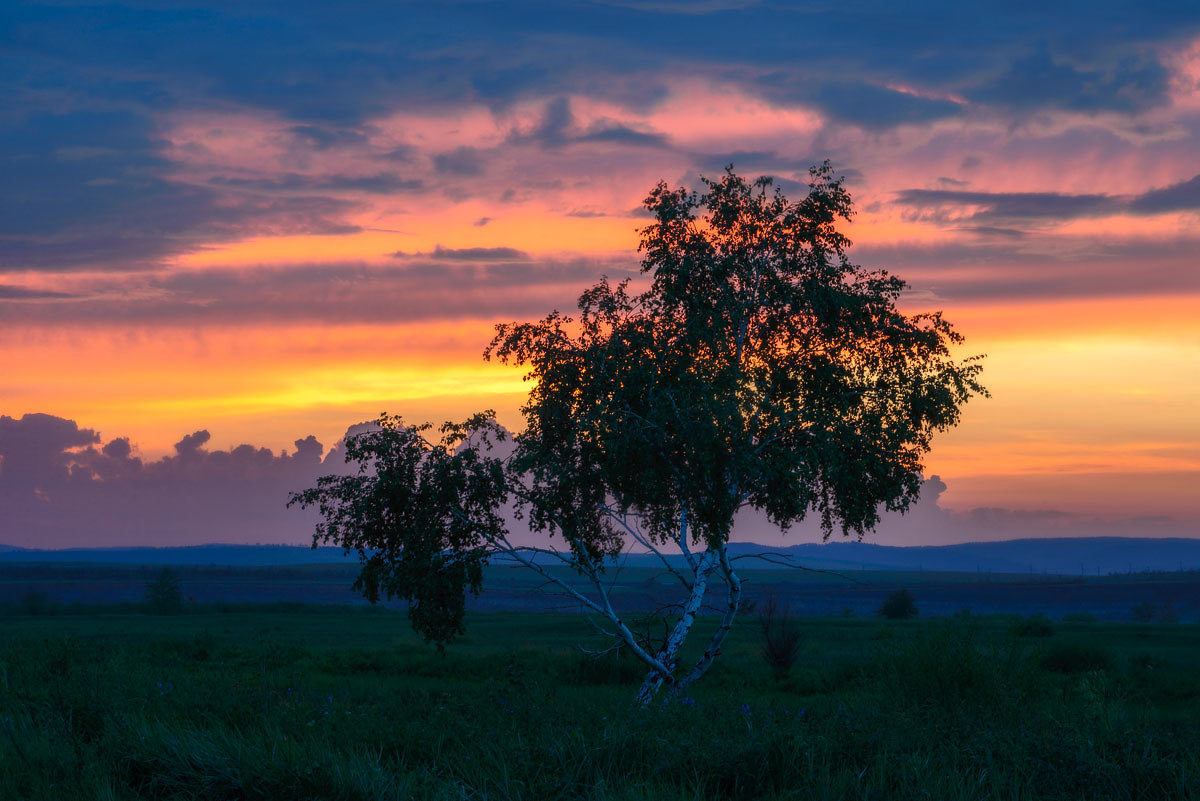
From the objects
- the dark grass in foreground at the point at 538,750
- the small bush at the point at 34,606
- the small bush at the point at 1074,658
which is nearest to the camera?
the dark grass in foreground at the point at 538,750

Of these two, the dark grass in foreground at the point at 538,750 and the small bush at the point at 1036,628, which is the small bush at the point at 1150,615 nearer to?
the small bush at the point at 1036,628

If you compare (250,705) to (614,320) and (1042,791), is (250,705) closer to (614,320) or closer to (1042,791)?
(1042,791)

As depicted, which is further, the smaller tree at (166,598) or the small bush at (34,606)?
the smaller tree at (166,598)

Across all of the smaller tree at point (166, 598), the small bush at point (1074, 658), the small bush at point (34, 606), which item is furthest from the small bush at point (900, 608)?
the small bush at point (34, 606)

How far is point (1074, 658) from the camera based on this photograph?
44.8 meters

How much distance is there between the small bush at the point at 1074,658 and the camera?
44.0 meters

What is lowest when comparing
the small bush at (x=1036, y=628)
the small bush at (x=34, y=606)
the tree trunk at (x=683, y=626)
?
the small bush at (x=34, y=606)

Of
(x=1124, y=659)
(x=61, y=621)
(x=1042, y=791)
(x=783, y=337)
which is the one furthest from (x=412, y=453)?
(x=61, y=621)

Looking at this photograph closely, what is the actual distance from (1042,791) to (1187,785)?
1.32 metres

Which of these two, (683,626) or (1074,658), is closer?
(683,626)

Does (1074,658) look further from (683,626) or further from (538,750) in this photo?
(538,750)

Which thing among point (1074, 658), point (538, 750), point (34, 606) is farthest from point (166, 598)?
point (538, 750)

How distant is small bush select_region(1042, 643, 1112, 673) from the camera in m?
44.0

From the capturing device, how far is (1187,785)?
10016 millimetres
